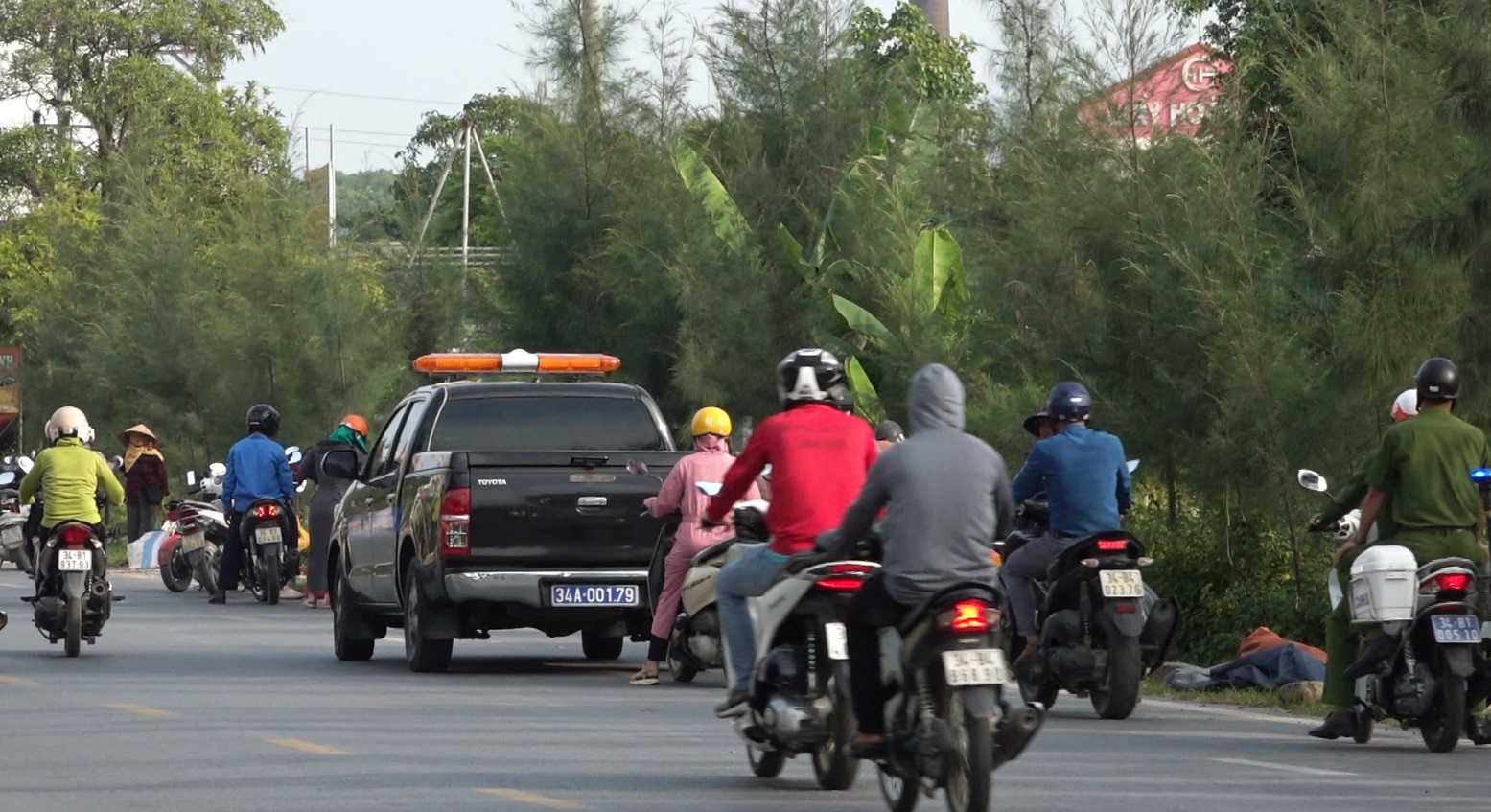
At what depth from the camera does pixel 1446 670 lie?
1202 centimetres

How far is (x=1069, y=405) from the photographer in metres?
14.1

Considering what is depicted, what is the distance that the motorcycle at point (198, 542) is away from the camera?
27.8 metres

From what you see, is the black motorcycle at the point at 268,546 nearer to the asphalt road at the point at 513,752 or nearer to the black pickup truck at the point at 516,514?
the asphalt road at the point at 513,752

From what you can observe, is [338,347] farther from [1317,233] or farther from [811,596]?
[811,596]

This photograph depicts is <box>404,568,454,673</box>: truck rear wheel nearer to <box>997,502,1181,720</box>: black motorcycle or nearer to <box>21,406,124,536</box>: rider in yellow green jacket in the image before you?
<box>21,406,124,536</box>: rider in yellow green jacket

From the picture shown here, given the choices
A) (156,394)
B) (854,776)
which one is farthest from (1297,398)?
(156,394)

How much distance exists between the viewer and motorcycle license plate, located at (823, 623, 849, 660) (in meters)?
9.97

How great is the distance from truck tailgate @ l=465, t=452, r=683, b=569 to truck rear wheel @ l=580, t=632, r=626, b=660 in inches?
97.3

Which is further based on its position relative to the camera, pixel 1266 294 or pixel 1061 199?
pixel 1061 199

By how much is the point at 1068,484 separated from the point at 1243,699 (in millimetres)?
2317

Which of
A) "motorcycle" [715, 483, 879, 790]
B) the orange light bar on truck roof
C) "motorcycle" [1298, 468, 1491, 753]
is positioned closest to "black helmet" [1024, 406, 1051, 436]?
"motorcycle" [1298, 468, 1491, 753]

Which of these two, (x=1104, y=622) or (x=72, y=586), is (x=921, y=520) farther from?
(x=72, y=586)

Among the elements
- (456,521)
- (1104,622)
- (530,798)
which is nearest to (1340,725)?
(1104,622)

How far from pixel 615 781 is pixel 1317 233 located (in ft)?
24.9
